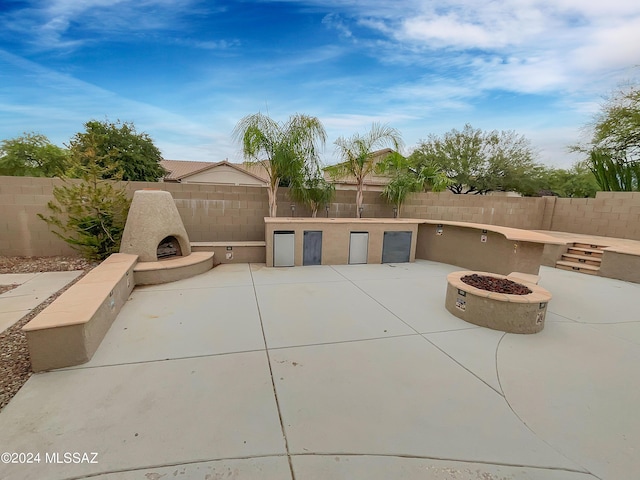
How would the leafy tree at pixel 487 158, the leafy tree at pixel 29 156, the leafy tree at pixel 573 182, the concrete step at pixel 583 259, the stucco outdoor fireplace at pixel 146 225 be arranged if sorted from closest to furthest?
1. the stucco outdoor fireplace at pixel 146 225
2. the concrete step at pixel 583 259
3. the leafy tree at pixel 29 156
4. the leafy tree at pixel 487 158
5. the leafy tree at pixel 573 182

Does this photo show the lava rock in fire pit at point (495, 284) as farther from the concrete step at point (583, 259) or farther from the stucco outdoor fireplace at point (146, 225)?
the stucco outdoor fireplace at point (146, 225)

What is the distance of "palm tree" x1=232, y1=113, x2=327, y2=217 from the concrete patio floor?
4470mm

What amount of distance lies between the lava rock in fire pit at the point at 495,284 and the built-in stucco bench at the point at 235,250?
4999 mm

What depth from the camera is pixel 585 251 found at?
25.6 ft

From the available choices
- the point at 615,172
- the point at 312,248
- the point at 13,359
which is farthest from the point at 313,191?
the point at 615,172

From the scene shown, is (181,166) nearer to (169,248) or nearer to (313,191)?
(313,191)

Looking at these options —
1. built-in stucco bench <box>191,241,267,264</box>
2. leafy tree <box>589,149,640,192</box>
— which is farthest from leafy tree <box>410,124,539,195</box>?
built-in stucco bench <box>191,241,267,264</box>

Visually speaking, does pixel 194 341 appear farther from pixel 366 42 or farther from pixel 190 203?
pixel 366 42

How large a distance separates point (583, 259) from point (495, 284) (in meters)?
5.79

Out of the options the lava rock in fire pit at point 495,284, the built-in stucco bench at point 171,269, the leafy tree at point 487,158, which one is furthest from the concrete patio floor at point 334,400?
the leafy tree at point 487,158

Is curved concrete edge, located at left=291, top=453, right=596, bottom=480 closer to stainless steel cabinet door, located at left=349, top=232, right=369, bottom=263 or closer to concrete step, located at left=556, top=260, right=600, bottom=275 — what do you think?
stainless steel cabinet door, located at left=349, top=232, right=369, bottom=263

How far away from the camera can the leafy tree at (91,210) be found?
5809mm

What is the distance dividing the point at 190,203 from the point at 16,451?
6412mm

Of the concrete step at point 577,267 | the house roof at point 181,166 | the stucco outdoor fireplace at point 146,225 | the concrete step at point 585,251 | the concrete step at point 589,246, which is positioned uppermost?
the house roof at point 181,166
